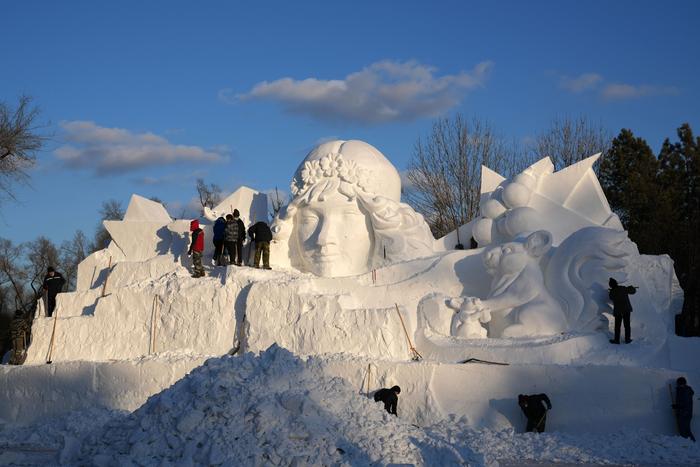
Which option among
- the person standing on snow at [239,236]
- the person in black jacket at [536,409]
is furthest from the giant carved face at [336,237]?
the person in black jacket at [536,409]

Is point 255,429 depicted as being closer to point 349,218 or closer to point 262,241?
point 262,241

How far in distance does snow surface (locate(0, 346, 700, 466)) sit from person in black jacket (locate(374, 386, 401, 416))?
1.15 m

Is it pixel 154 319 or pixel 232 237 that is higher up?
pixel 232 237

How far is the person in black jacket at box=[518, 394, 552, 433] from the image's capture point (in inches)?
376

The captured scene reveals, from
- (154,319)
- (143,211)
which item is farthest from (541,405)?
(143,211)

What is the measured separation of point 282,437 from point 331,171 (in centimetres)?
652

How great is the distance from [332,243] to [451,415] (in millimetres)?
3905

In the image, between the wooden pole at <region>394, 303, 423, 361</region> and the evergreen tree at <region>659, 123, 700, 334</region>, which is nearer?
the wooden pole at <region>394, 303, 423, 361</region>

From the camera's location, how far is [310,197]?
43.0ft

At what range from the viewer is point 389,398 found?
10000 mm

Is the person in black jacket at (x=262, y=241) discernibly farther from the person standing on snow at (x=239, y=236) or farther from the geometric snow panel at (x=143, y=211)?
the geometric snow panel at (x=143, y=211)

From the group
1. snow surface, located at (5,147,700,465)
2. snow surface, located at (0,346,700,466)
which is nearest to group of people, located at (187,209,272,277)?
snow surface, located at (5,147,700,465)

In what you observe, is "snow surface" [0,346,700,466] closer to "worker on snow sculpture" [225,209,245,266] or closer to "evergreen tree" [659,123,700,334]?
"worker on snow sculpture" [225,209,245,266]

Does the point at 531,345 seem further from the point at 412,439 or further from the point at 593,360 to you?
the point at 412,439
